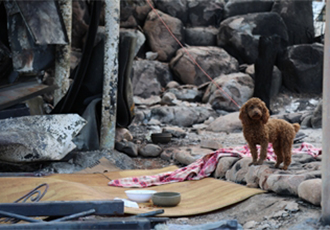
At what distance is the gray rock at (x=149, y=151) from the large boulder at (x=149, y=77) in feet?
21.0

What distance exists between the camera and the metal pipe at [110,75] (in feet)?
23.9

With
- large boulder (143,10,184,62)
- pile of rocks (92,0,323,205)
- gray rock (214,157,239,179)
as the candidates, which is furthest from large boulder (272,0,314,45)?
gray rock (214,157,239,179)

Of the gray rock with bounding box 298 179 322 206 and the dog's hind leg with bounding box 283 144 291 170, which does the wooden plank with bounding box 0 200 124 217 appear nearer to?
the gray rock with bounding box 298 179 322 206

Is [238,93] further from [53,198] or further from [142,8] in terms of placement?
[53,198]

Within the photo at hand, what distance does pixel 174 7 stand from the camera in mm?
16500

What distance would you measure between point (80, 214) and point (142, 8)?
13879mm

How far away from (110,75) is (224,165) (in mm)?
2731

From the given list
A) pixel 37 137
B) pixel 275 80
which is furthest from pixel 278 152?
pixel 275 80

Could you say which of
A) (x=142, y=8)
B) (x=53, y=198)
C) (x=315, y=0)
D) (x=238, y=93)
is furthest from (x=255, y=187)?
(x=315, y=0)

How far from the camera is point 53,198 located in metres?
4.07

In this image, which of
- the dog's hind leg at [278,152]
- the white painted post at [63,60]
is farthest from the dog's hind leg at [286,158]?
the white painted post at [63,60]

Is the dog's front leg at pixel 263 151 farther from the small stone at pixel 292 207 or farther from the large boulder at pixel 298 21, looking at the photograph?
the large boulder at pixel 298 21

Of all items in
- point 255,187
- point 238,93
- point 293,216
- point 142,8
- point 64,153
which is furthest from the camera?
point 142,8

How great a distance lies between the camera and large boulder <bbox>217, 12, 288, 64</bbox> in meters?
15.4
